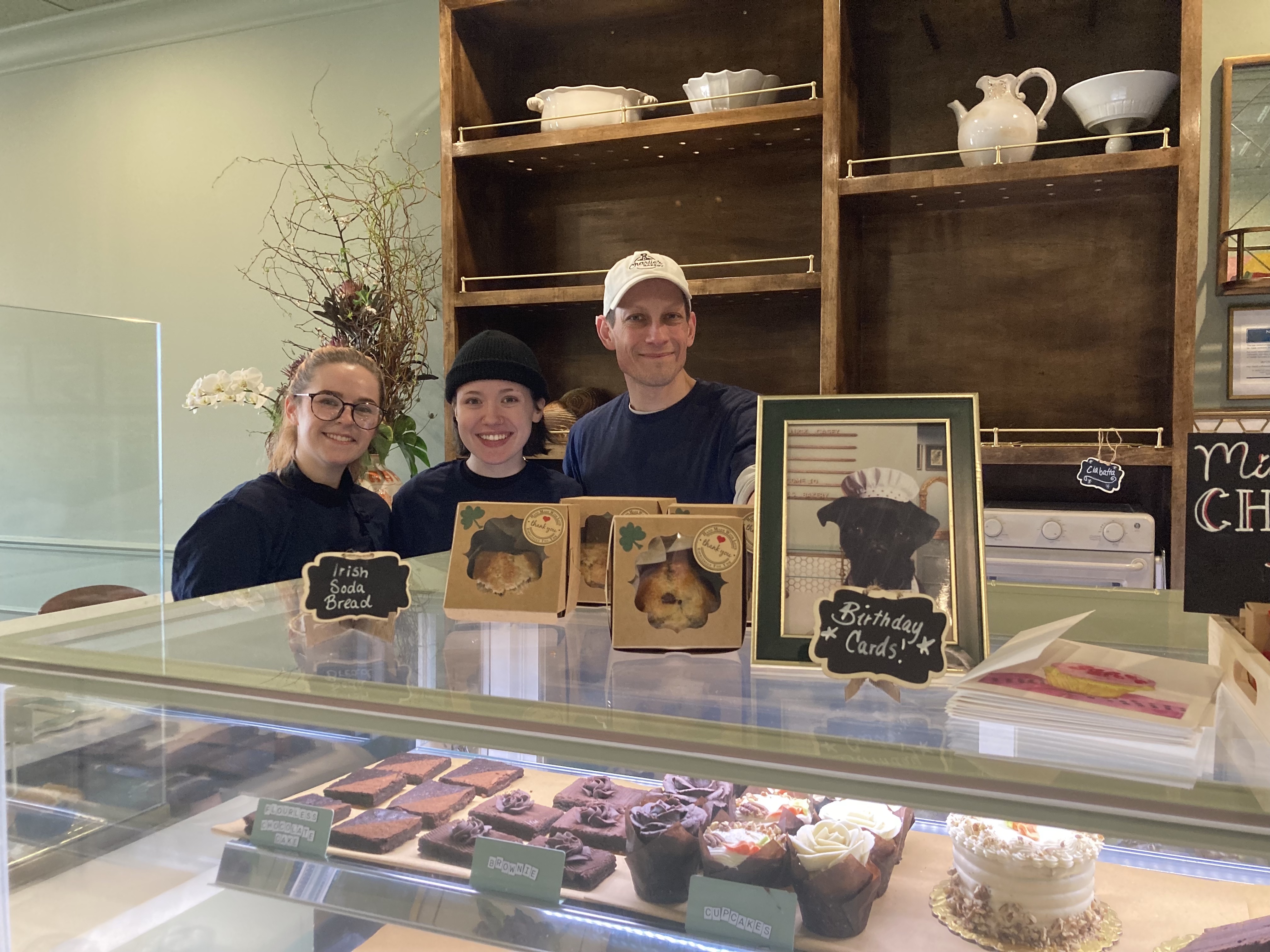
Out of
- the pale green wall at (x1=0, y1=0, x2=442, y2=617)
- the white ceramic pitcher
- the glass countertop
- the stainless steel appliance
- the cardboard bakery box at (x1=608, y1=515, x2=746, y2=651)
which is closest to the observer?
the glass countertop

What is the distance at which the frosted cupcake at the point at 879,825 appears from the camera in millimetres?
997

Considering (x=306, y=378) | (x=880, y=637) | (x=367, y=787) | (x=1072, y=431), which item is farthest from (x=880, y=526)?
(x=1072, y=431)

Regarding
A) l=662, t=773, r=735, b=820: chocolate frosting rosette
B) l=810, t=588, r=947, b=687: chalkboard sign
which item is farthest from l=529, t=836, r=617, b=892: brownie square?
l=810, t=588, r=947, b=687: chalkboard sign

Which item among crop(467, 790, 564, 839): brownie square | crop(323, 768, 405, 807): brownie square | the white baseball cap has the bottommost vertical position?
crop(467, 790, 564, 839): brownie square

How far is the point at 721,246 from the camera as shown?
3.09 metres

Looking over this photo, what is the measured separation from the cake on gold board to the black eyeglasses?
1.35 metres

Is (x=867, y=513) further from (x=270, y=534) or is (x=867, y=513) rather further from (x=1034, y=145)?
(x=1034, y=145)

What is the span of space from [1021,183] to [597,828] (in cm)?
213

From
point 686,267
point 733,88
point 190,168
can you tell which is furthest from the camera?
point 190,168

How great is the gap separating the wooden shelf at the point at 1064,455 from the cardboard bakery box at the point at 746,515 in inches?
62.4

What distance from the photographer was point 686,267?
9.54ft

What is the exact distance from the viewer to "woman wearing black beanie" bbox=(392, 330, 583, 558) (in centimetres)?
191

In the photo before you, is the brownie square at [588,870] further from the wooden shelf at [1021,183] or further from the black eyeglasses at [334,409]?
the wooden shelf at [1021,183]

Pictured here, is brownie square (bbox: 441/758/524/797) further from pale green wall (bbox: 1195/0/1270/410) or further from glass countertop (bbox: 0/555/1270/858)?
pale green wall (bbox: 1195/0/1270/410)
